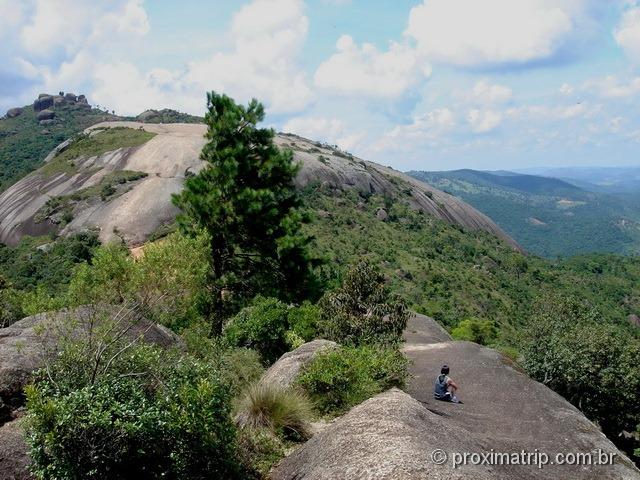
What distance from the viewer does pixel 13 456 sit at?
773 cm

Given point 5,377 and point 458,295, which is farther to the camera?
point 458,295

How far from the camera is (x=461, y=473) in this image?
6.44m

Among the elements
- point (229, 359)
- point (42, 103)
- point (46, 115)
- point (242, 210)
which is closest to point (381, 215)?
point (242, 210)

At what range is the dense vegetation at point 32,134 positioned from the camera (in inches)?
3858

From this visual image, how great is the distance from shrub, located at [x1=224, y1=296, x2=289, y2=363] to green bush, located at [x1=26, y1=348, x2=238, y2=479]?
10.9m

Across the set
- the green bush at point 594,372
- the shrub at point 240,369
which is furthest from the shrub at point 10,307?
the green bush at point 594,372

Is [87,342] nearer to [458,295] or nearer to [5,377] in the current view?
[5,377]

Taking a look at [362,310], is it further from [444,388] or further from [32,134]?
[32,134]

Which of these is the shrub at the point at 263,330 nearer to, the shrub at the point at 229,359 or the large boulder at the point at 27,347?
the shrub at the point at 229,359

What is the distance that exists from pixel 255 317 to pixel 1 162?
10014cm

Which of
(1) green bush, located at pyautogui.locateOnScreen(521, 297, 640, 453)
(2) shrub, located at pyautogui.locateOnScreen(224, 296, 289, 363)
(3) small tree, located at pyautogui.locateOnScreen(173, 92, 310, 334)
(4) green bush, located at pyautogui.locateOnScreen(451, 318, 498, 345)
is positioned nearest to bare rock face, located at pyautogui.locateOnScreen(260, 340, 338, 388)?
(2) shrub, located at pyautogui.locateOnScreen(224, 296, 289, 363)

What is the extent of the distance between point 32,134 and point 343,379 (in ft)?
413

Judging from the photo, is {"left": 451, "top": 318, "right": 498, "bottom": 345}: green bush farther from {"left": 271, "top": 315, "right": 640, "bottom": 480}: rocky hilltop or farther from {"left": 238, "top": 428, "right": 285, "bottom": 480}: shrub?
{"left": 238, "top": 428, "right": 285, "bottom": 480}: shrub

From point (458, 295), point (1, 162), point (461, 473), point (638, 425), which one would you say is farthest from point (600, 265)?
point (1, 162)
